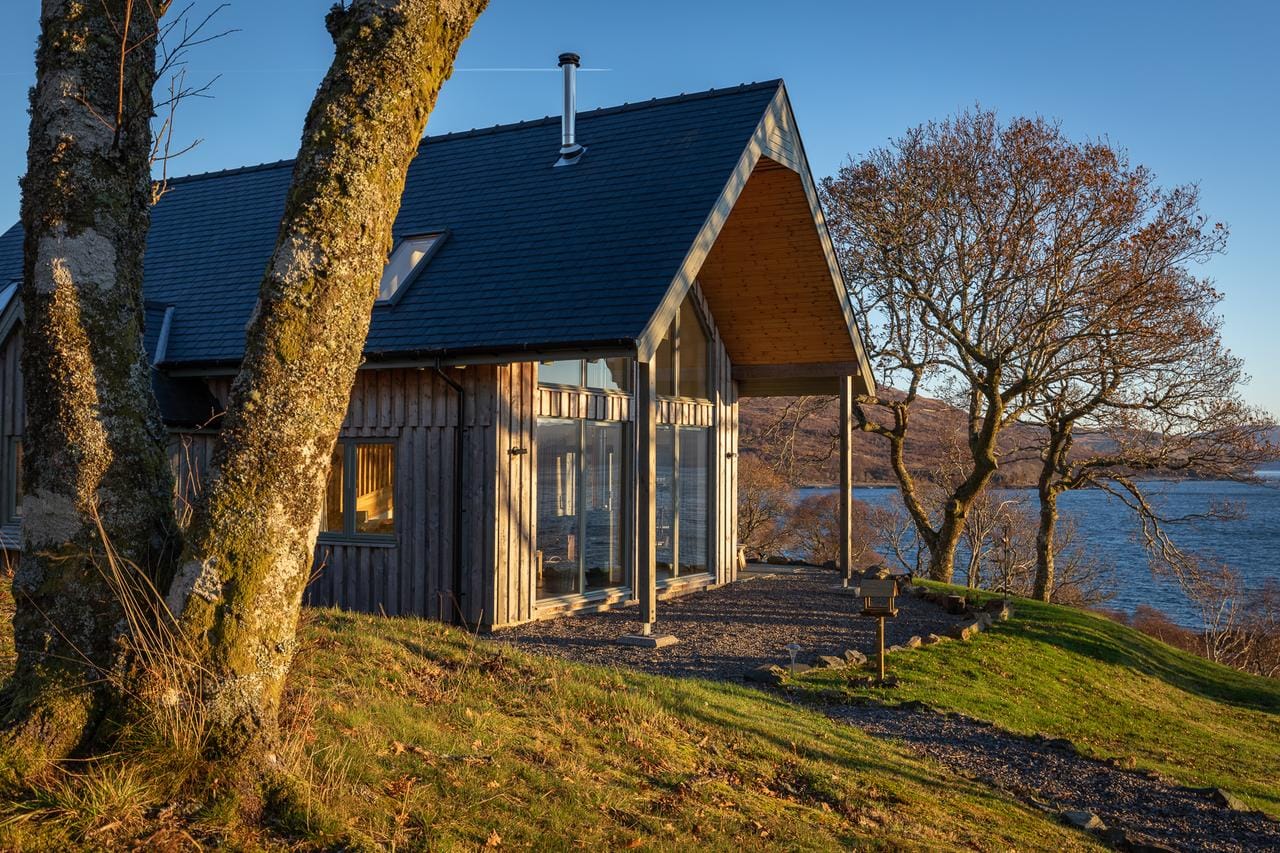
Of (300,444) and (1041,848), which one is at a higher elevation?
(300,444)

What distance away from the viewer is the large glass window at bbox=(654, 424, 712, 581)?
15.5 metres

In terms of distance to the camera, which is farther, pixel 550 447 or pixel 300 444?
pixel 550 447

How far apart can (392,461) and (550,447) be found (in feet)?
6.15

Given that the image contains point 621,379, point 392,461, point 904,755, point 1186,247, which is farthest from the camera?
point 1186,247

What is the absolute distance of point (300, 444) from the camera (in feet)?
14.8

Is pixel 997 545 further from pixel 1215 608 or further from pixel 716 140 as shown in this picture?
pixel 716 140

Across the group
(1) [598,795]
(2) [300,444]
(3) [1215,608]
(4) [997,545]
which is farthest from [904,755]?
(3) [1215,608]

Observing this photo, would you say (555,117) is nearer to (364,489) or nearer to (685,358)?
(685,358)

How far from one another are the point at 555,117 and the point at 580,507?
6.18 metres

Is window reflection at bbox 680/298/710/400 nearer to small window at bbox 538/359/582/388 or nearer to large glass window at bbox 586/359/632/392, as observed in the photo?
large glass window at bbox 586/359/632/392

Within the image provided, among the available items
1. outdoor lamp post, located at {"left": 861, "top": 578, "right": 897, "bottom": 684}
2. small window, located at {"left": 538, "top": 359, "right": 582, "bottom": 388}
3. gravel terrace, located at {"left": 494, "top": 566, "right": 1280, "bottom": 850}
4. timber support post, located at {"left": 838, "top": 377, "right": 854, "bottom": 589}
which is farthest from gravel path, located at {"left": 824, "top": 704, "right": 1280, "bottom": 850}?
timber support post, located at {"left": 838, "top": 377, "right": 854, "bottom": 589}

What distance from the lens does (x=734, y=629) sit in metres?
12.5

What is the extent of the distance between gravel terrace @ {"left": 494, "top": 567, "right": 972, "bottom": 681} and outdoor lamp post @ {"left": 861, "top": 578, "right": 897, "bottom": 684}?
36.1 inches

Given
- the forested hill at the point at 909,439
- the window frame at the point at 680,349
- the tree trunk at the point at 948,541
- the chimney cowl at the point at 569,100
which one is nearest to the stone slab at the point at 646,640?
the window frame at the point at 680,349
